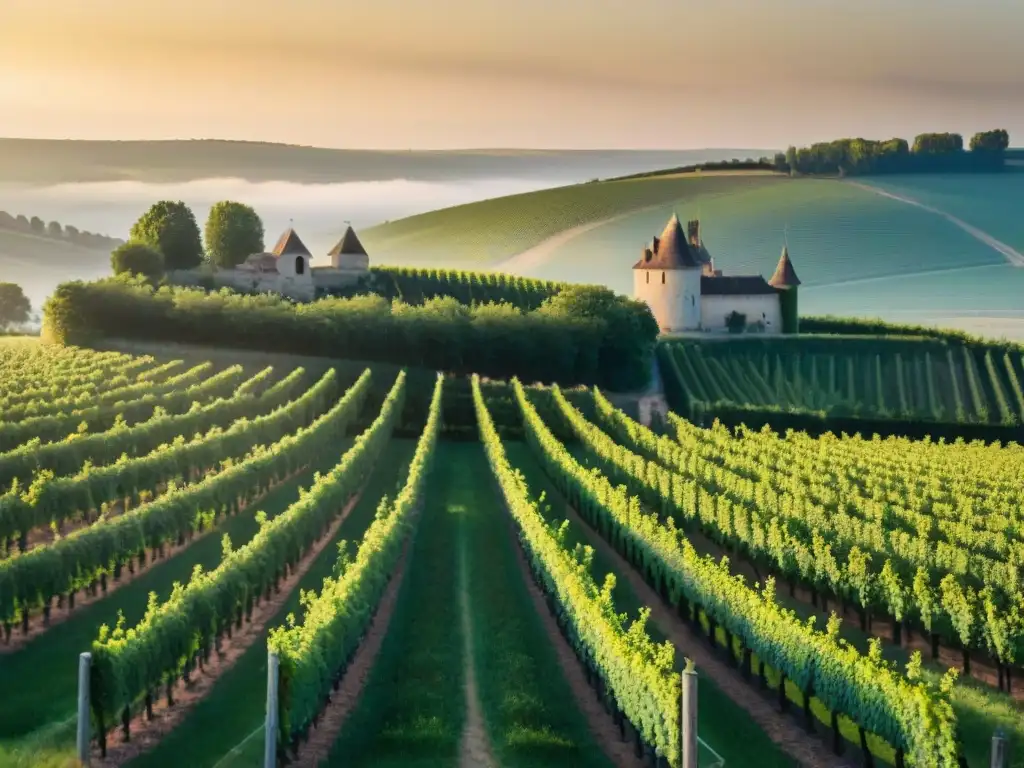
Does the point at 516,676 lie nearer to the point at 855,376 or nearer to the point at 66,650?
the point at 66,650

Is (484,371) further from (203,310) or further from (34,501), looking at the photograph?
(34,501)

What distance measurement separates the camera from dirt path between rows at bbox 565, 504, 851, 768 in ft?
64.1

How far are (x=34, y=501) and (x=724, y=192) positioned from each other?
5294 inches

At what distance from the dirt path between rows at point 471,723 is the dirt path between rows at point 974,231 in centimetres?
12344

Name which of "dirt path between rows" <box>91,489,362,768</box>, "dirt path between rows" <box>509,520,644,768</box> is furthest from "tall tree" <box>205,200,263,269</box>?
"dirt path between rows" <box>509,520,644,768</box>

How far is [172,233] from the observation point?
94750mm

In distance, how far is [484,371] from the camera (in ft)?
235

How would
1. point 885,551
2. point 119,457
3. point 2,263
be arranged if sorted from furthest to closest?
point 2,263, point 119,457, point 885,551

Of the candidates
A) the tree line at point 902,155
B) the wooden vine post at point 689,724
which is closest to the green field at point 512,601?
the wooden vine post at point 689,724

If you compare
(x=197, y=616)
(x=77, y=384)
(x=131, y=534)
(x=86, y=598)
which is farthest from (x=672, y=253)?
(x=197, y=616)

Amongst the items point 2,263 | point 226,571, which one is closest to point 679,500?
point 226,571

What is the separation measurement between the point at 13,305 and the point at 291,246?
41.5 metres

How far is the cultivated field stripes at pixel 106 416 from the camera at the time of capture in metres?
40.3

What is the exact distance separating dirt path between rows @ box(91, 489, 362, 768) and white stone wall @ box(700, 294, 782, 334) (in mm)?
64171
